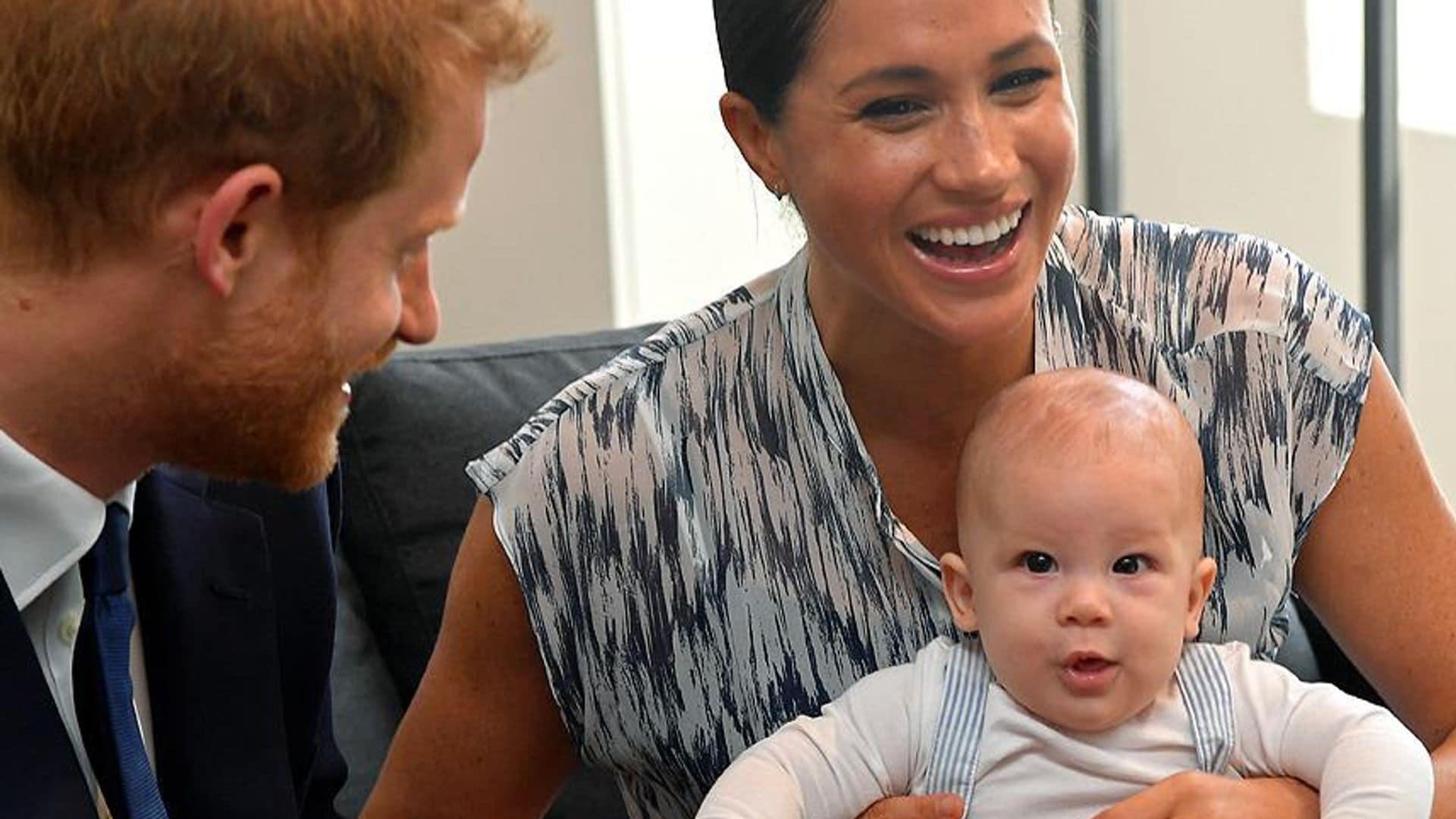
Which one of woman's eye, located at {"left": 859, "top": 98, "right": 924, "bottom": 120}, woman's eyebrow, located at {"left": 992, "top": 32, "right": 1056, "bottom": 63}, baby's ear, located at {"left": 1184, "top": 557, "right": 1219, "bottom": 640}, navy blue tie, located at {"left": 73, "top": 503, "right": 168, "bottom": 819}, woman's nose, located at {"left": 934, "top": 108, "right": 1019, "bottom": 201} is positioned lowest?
baby's ear, located at {"left": 1184, "top": 557, "right": 1219, "bottom": 640}

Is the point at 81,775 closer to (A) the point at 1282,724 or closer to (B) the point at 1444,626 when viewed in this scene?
(A) the point at 1282,724

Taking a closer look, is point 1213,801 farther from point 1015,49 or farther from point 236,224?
point 236,224

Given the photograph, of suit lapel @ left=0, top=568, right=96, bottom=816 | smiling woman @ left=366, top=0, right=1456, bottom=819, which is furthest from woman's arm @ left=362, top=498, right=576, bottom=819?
suit lapel @ left=0, top=568, right=96, bottom=816

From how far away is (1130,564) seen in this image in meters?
1.90

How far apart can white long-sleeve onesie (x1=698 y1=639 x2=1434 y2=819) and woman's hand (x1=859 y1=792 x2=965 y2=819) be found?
0.07 ft

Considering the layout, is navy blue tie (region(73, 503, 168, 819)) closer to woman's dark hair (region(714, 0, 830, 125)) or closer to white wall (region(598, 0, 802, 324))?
woman's dark hair (region(714, 0, 830, 125))

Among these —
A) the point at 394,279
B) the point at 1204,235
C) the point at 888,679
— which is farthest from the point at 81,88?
the point at 1204,235

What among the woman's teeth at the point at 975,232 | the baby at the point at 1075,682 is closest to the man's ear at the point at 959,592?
the baby at the point at 1075,682

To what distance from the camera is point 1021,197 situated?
6.51ft

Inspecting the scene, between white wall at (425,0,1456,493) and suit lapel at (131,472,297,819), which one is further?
white wall at (425,0,1456,493)

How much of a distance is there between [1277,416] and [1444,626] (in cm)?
24

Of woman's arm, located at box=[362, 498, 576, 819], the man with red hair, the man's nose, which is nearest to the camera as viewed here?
the man with red hair

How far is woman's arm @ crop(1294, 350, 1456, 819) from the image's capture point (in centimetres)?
207

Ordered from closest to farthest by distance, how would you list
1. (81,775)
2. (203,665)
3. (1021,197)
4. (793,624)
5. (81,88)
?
(81,88) → (81,775) → (203,665) → (1021,197) → (793,624)
